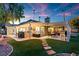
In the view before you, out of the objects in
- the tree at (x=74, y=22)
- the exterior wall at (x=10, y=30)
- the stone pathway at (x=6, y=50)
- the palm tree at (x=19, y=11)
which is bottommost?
the stone pathway at (x=6, y=50)

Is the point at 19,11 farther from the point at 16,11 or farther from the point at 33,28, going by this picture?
the point at 33,28

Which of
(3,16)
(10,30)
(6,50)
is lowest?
(6,50)

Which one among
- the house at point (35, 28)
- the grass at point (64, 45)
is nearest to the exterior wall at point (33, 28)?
the house at point (35, 28)

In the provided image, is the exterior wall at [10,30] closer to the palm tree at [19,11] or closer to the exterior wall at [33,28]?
the exterior wall at [33,28]

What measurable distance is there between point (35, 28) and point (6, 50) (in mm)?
344

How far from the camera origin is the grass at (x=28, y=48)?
4.70ft

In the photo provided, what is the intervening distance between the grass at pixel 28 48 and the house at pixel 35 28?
0.24 ft

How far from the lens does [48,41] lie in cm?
144

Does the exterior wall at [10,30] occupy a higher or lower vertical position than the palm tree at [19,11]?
lower

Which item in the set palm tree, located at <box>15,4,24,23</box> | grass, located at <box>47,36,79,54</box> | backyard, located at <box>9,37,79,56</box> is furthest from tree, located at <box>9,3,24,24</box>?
grass, located at <box>47,36,79,54</box>

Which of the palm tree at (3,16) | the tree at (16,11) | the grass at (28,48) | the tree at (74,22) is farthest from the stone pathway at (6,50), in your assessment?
the tree at (74,22)

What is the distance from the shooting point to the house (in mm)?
1441

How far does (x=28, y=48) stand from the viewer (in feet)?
4.71


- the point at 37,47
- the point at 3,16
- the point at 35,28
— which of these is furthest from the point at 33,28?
the point at 3,16
